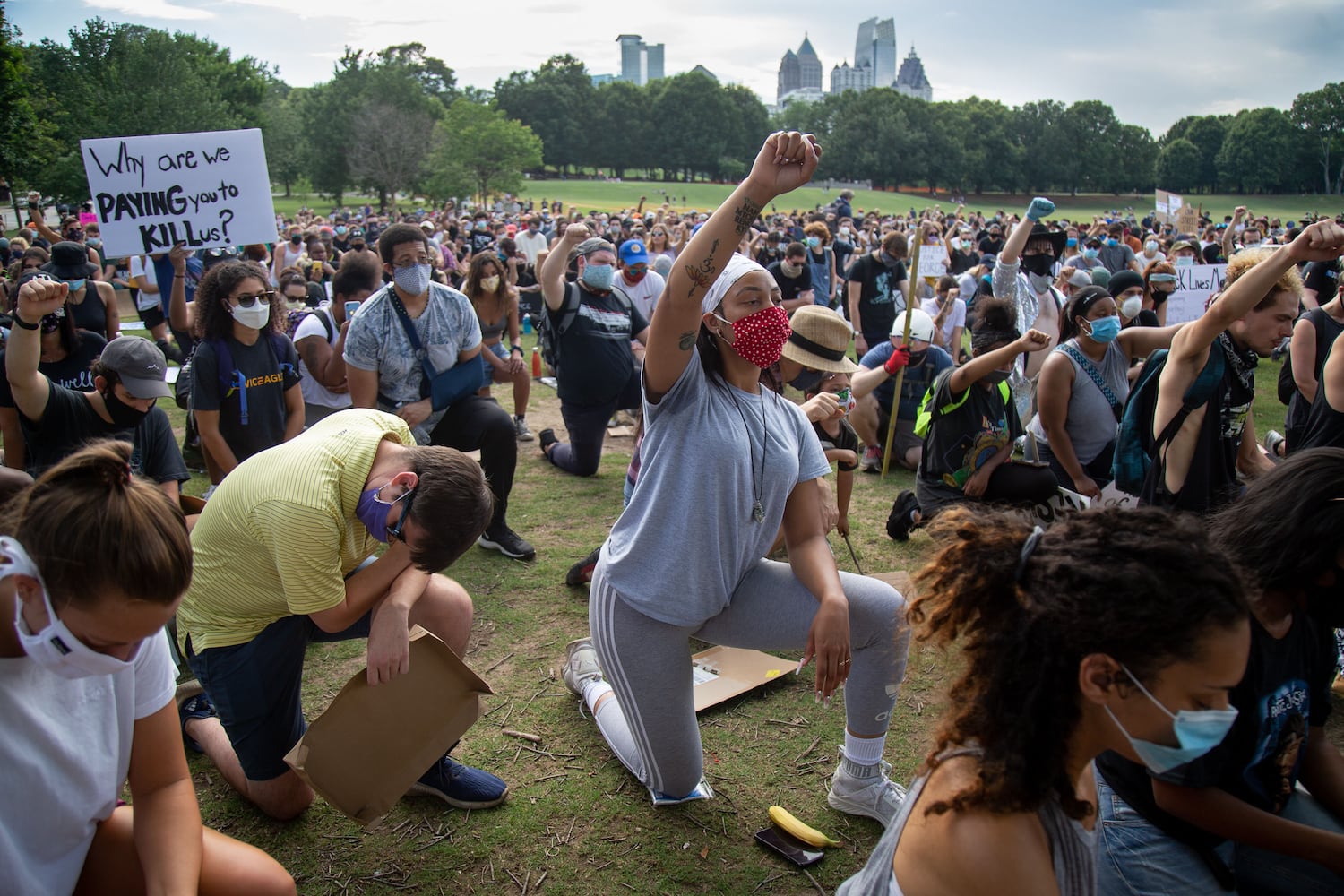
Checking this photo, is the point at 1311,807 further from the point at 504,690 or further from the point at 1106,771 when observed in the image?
the point at 504,690

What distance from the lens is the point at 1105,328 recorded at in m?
5.29

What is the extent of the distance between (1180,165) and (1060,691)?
95.5 m

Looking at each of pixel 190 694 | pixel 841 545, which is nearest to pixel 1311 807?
pixel 841 545

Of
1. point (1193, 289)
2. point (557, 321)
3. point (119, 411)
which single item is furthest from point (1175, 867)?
point (1193, 289)

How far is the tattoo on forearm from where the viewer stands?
8.42 ft

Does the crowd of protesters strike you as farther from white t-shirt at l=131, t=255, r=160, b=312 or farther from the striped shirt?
white t-shirt at l=131, t=255, r=160, b=312

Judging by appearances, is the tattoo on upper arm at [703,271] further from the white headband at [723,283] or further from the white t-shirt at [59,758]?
the white t-shirt at [59,758]

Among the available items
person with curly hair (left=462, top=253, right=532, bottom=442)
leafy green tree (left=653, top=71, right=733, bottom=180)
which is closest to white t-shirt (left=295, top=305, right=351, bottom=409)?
person with curly hair (left=462, top=253, right=532, bottom=442)

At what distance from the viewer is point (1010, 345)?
4.84 meters

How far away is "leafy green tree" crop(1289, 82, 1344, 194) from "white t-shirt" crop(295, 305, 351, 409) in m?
88.4

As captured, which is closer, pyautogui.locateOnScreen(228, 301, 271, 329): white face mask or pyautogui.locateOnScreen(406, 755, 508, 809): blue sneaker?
pyautogui.locateOnScreen(406, 755, 508, 809): blue sneaker

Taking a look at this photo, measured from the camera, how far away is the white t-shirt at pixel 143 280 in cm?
1090

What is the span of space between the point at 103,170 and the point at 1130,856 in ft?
24.1

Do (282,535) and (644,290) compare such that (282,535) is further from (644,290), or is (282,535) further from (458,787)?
(644,290)
